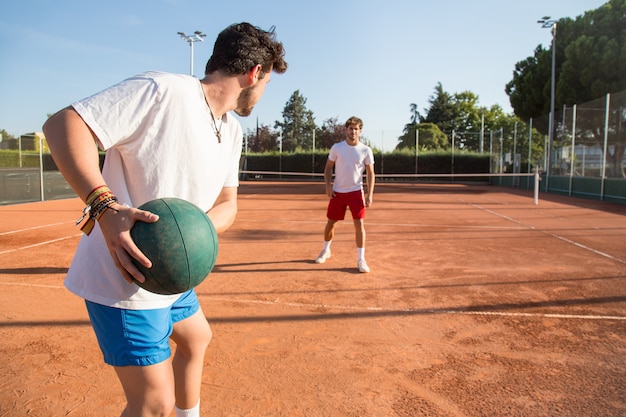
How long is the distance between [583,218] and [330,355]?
11833 millimetres

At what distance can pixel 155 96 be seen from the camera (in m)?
1.71

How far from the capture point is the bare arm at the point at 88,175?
1.43 metres

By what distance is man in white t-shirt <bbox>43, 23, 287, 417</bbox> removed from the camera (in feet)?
4.91

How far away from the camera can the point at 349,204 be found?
6934 mm

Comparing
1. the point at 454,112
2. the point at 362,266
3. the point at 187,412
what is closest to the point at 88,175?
the point at 187,412

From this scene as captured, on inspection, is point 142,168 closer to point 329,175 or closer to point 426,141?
point 329,175

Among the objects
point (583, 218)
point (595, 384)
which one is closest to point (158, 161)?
point (595, 384)

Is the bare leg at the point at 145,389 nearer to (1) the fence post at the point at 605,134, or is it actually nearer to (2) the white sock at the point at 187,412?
(2) the white sock at the point at 187,412

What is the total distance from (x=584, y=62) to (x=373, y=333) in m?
32.1

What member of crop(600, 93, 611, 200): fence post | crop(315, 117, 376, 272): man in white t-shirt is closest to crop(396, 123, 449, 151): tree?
crop(600, 93, 611, 200): fence post

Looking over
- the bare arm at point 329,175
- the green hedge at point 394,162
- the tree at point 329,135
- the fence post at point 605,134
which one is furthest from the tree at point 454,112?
the bare arm at point 329,175

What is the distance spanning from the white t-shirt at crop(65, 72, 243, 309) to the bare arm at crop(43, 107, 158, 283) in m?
0.06

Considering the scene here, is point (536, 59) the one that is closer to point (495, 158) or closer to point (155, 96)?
point (495, 158)

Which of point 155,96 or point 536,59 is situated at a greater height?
point 536,59
